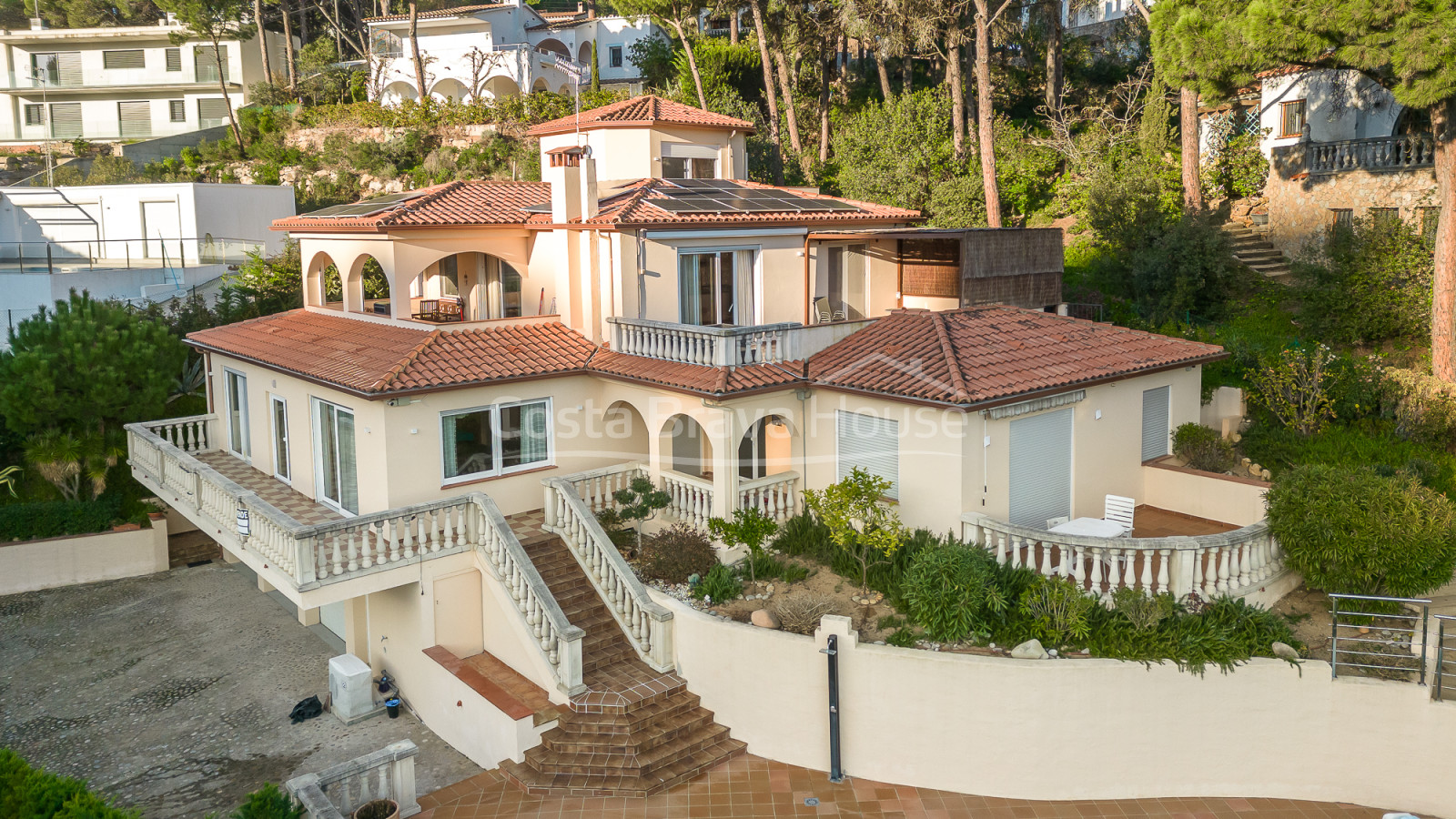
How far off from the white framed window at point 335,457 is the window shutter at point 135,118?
48956 millimetres

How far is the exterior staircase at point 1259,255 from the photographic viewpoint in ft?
100.0

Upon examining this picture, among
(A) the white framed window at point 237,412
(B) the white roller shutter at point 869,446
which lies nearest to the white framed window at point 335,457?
(A) the white framed window at point 237,412

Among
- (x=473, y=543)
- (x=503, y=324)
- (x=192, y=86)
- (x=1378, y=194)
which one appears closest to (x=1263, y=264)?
(x=1378, y=194)

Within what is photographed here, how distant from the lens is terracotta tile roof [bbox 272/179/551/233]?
2055 centimetres

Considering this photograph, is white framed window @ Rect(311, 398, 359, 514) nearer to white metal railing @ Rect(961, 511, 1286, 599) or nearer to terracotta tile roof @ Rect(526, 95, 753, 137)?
terracotta tile roof @ Rect(526, 95, 753, 137)

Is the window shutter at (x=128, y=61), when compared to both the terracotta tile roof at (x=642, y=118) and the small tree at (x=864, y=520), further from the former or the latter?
the small tree at (x=864, y=520)

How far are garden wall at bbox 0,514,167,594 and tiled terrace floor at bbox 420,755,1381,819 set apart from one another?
46.3ft

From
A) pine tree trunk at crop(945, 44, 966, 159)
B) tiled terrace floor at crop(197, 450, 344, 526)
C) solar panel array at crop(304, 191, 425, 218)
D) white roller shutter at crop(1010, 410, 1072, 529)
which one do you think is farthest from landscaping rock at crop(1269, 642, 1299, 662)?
pine tree trunk at crop(945, 44, 966, 159)

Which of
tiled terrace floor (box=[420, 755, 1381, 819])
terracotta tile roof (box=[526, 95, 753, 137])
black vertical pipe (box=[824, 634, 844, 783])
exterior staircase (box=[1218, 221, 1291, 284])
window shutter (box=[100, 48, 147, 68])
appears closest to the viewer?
tiled terrace floor (box=[420, 755, 1381, 819])

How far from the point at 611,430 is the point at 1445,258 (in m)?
18.2

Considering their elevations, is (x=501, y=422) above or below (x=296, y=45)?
below

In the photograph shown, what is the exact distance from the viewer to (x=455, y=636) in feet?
59.7

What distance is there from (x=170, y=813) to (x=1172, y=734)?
1417 cm

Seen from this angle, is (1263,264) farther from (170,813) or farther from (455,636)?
(170,813)
